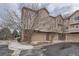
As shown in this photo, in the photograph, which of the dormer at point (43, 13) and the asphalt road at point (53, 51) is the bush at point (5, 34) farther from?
the dormer at point (43, 13)

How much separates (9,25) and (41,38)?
0.36m

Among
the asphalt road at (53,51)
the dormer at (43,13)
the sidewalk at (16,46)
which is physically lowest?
the asphalt road at (53,51)

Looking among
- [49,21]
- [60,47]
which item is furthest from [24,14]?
[60,47]

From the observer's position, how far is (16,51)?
6.07 ft

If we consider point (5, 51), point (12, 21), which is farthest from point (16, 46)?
point (12, 21)

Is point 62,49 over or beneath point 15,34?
beneath

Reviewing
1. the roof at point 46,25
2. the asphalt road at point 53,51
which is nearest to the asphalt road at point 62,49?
the asphalt road at point 53,51

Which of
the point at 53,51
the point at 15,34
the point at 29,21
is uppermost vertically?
the point at 29,21

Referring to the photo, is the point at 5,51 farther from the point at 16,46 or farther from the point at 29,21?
the point at 29,21

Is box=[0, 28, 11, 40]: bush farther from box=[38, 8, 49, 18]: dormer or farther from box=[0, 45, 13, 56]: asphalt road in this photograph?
box=[38, 8, 49, 18]: dormer

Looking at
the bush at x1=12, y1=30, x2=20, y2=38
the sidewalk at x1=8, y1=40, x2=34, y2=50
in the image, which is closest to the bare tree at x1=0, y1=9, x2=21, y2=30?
the bush at x1=12, y1=30, x2=20, y2=38

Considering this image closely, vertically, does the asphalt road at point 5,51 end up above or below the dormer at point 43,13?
below

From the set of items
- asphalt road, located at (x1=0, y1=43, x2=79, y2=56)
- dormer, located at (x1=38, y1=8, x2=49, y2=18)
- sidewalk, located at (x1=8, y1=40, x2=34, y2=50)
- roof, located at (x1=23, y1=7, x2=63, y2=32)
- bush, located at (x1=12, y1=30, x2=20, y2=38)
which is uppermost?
dormer, located at (x1=38, y1=8, x2=49, y2=18)

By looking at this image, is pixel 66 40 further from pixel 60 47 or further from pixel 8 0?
pixel 8 0
